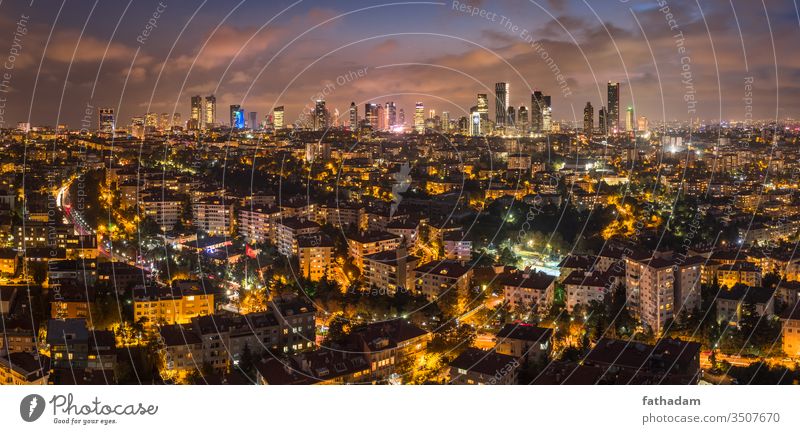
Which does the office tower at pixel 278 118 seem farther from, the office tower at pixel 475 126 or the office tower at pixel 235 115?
the office tower at pixel 475 126

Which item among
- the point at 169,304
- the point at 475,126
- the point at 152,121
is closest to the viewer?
the point at 169,304

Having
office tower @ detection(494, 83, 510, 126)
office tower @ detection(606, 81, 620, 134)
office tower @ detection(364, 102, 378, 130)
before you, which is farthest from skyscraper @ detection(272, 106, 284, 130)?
office tower @ detection(606, 81, 620, 134)

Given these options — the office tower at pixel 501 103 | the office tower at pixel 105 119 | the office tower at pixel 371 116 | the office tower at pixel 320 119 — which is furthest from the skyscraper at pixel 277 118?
the office tower at pixel 501 103

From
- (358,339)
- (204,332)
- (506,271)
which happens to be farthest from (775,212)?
(204,332)

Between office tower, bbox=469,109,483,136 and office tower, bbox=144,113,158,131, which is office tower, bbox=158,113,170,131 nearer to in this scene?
office tower, bbox=144,113,158,131

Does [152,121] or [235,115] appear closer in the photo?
[235,115]

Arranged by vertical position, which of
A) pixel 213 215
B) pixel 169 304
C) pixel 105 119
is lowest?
pixel 169 304

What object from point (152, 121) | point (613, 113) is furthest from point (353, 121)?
point (152, 121)

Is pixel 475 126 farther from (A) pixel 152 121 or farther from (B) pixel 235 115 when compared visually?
(A) pixel 152 121
